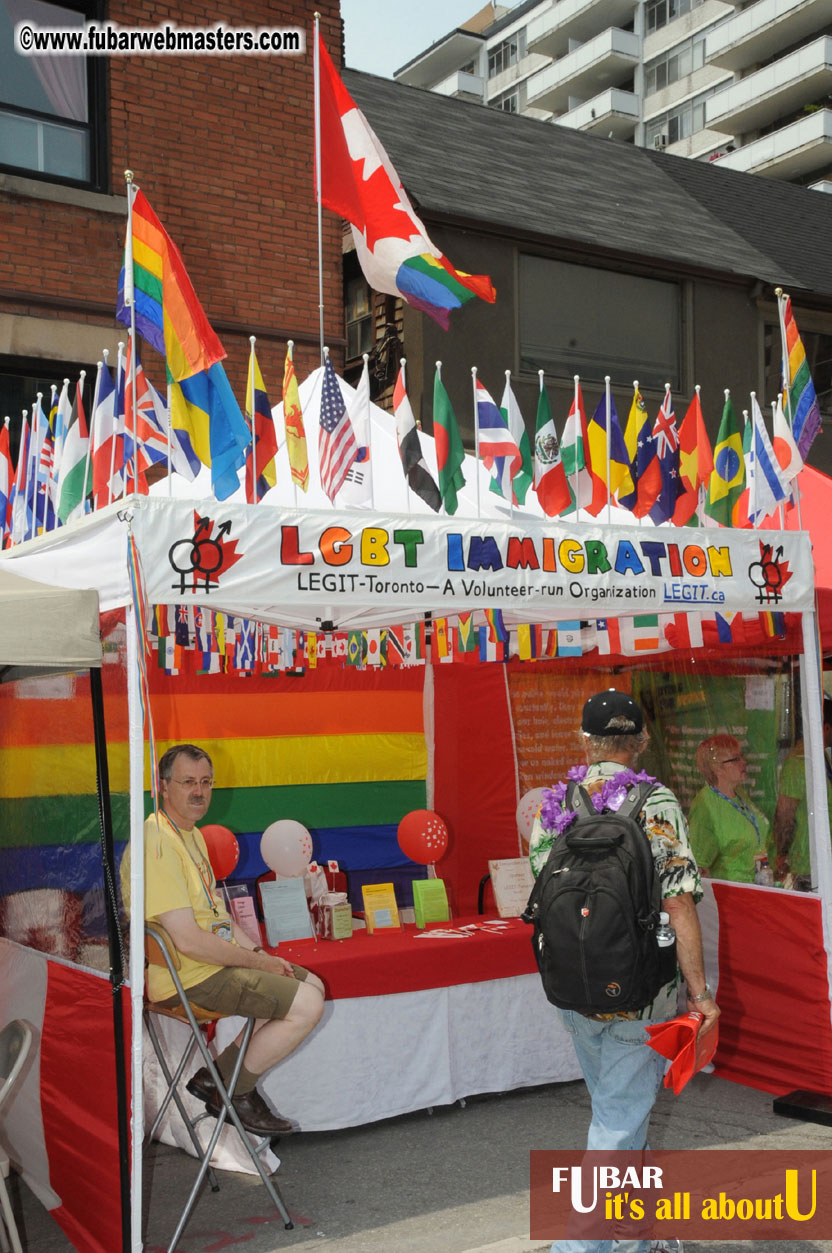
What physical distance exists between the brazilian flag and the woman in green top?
1392 millimetres

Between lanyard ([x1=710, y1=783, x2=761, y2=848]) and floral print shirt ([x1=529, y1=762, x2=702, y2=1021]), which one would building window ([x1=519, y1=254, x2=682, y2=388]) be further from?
Answer: floral print shirt ([x1=529, y1=762, x2=702, y2=1021])

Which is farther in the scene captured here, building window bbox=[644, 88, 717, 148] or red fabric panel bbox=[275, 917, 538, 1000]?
building window bbox=[644, 88, 717, 148]

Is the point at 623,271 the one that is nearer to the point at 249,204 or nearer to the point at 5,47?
the point at 249,204

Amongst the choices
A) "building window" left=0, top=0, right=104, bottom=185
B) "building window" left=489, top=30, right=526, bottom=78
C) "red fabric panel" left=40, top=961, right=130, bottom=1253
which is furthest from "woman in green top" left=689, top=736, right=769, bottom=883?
"building window" left=489, top=30, right=526, bottom=78

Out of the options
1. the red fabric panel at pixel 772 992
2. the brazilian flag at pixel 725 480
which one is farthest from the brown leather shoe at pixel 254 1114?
the brazilian flag at pixel 725 480

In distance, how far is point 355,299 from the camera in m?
14.1

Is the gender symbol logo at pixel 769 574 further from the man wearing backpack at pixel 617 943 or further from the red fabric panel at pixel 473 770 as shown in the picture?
the red fabric panel at pixel 473 770

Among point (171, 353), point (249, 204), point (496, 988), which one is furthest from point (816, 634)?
point (249, 204)

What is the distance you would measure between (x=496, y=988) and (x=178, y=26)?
895 cm

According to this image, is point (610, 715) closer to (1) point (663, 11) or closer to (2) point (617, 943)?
(2) point (617, 943)

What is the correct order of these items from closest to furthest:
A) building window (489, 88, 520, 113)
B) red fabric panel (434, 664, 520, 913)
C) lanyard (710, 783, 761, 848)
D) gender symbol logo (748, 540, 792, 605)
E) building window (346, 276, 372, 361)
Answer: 1. gender symbol logo (748, 540, 792, 605)
2. lanyard (710, 783, 761, 848)
3. red fabric panel (434, 664, 520, 913)
4. building window (346, 276, 372, 361)
5. building window (489, 88, 520, 113)

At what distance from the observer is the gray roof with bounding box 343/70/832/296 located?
14.1 meters

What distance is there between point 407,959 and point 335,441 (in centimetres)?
247

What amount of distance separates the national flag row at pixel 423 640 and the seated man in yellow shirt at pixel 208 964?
1666 millimetres
